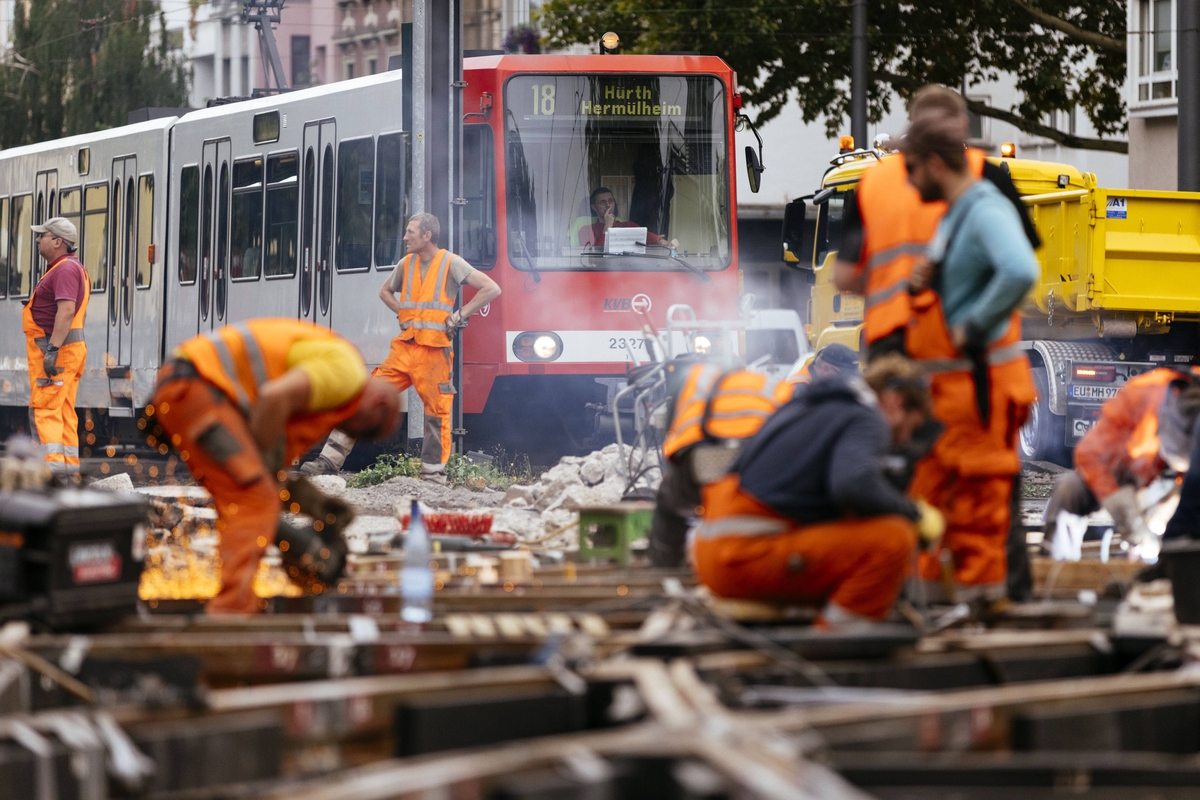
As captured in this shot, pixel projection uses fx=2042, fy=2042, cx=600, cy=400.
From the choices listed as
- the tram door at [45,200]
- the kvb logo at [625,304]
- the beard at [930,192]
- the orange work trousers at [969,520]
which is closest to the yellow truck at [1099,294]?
the kvb logo at [625,304]

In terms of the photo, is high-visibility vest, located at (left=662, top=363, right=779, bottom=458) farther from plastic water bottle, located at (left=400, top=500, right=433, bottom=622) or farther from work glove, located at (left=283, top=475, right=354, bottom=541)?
work glove, located at (left=283, top=475, right=354, bottom=541)

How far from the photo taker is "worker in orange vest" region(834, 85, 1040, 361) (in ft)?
23.6

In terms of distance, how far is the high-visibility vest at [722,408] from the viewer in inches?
→ 286

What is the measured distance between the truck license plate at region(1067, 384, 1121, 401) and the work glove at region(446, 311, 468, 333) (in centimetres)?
530

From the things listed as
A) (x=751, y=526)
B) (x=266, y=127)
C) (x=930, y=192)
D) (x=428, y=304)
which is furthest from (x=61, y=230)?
(x=751, y=526)

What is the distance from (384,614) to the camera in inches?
268

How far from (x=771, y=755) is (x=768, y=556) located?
2.24 meters

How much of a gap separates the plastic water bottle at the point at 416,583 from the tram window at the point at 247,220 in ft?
41.0

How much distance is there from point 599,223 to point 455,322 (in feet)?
5.68

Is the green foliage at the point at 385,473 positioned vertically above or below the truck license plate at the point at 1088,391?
below

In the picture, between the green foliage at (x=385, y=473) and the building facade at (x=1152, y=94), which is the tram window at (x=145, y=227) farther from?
the building facade at (x=1152, y=94)

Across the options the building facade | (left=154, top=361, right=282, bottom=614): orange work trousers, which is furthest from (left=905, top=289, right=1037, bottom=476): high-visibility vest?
the building facade

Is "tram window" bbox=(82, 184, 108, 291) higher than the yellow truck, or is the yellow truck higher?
"tram window" bbox=(82, 184, 108, 291)

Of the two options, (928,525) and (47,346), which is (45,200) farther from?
(928,525)
